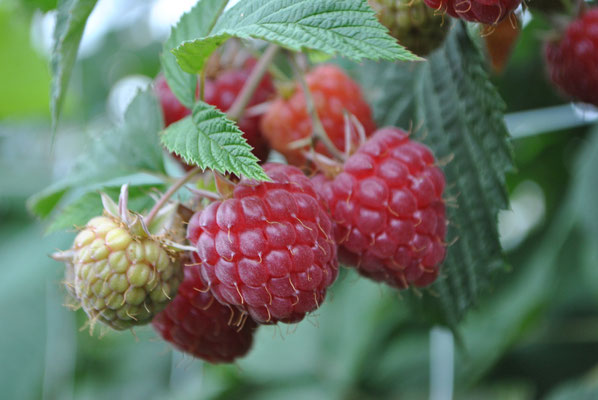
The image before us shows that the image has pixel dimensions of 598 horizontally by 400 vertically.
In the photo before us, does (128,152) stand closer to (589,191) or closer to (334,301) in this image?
(589,191)

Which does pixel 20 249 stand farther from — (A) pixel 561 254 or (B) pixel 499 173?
(B) pixel 499 173

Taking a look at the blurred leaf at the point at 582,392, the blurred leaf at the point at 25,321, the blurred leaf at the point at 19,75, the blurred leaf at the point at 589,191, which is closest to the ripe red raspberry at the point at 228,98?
the blurred leaf at the point at 589,191

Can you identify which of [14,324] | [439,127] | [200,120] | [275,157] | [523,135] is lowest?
[14,324]

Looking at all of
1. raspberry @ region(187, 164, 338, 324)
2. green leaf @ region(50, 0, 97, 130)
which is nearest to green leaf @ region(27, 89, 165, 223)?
green leaf @ region(50, 0, 97, 130)

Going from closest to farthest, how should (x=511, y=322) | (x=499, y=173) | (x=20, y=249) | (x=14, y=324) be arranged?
(x=499, y=173)
(x=511, y=322)
(x=14, y=324)
(x=20, y=249)

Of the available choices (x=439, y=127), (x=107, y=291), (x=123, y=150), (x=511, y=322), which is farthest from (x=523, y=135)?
(x=107, y=291)

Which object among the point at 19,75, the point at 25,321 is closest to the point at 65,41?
the point at 25,321
